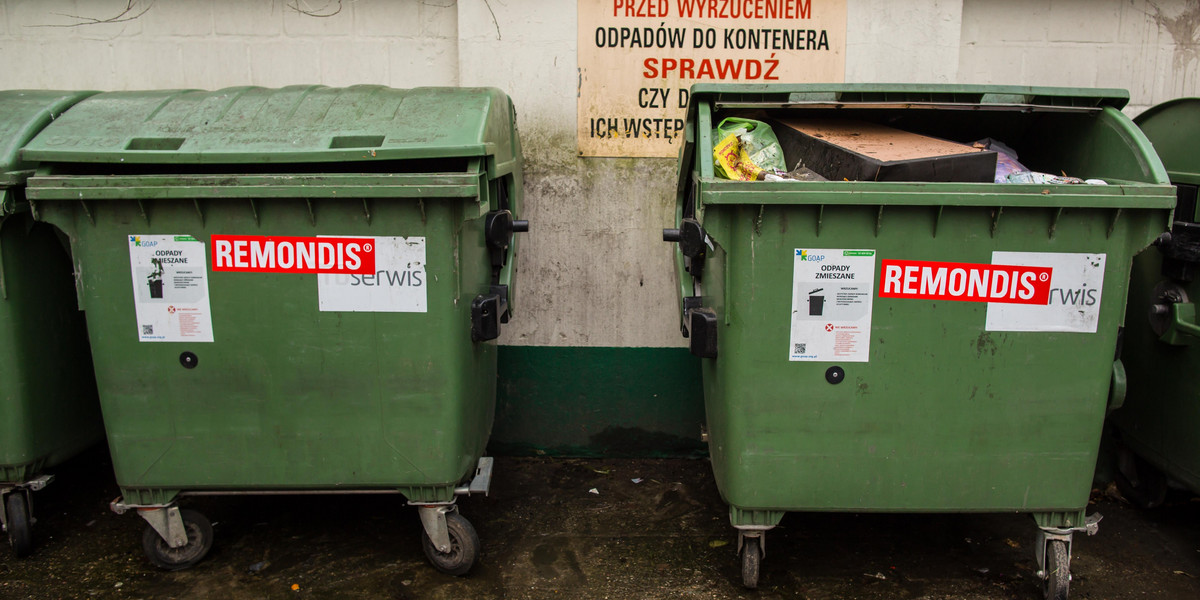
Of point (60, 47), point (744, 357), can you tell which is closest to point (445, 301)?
point (744, 357)

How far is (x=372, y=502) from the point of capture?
344 centimetres

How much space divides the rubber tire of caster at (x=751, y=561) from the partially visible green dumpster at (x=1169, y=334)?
1.59 metres

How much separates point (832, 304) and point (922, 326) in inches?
Answer: 10.9

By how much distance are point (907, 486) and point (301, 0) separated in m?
3.19

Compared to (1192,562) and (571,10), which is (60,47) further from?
(1192,562)

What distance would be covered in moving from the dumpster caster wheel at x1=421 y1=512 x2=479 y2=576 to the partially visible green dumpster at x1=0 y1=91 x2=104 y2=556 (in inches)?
54.3

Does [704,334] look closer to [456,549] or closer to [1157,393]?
[456,549]

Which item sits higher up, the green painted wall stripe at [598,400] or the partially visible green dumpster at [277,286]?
the partially visible green dumpster at [277,286]

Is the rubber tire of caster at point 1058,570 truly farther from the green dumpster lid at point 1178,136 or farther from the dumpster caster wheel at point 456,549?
the dumpster caster wheel at point 456,549

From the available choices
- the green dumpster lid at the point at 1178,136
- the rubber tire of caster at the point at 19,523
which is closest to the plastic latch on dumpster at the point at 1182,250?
the green dumpster lid at the point at 1178,136

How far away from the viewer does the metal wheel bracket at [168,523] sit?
2785mm

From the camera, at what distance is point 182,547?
289 cm

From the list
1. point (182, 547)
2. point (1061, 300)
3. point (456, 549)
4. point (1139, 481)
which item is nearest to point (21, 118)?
point (182, 547)

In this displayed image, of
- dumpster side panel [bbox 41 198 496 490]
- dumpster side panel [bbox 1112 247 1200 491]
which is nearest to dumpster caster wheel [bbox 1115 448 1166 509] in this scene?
dumpster side panel [bbox 1112 247 1200 491]
